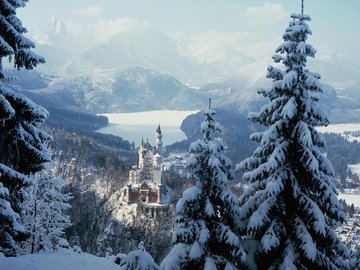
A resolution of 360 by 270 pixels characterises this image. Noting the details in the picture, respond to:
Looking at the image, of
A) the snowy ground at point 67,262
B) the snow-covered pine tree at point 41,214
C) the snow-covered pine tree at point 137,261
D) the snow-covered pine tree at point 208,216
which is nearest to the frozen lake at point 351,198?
the snow-covered pine tree at point 41,214

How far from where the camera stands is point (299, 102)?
1639 cm

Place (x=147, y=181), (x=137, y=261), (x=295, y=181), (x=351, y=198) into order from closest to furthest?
1. (x=137, y=261)
2. (x=295, y=181)
3. (x=147, y=181)
4. (x=351, y=198)

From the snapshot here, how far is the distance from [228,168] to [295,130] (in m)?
2.62

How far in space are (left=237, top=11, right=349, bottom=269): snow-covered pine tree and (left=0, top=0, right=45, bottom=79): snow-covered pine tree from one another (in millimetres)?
8499

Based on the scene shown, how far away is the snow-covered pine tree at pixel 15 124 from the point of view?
1575 centimetres

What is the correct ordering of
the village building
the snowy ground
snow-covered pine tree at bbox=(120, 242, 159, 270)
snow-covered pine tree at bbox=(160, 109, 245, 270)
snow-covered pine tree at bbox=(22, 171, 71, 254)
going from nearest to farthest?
1. snow-covered pine tree at bbox=(120, 242, 159, 270)
2. snow-covered pine tree at bbox=(160, 109, 245, 270)
3. the snowy ground
4. snow-covered pine tree at bbox=(22, 171, 71, 254)
5. the village building

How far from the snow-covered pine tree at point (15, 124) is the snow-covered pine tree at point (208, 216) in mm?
5445

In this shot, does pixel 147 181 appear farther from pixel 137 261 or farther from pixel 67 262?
pixel 137 261

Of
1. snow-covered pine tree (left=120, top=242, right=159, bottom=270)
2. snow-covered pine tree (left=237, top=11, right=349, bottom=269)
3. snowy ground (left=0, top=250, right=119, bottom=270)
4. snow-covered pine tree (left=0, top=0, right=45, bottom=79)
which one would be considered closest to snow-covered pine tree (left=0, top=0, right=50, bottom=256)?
snow-covered pine tree (left=0, top=0, right=45, bottom=79)

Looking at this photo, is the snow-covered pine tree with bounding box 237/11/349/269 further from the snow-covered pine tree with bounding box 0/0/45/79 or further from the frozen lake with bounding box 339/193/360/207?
the frozen lake with bounding box 339/193/360/207

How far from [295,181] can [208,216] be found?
320 centimetres

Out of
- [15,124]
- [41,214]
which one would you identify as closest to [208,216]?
[15,124]

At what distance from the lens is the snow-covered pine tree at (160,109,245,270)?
50.4 feet

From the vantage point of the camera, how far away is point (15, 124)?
53.4 ft
